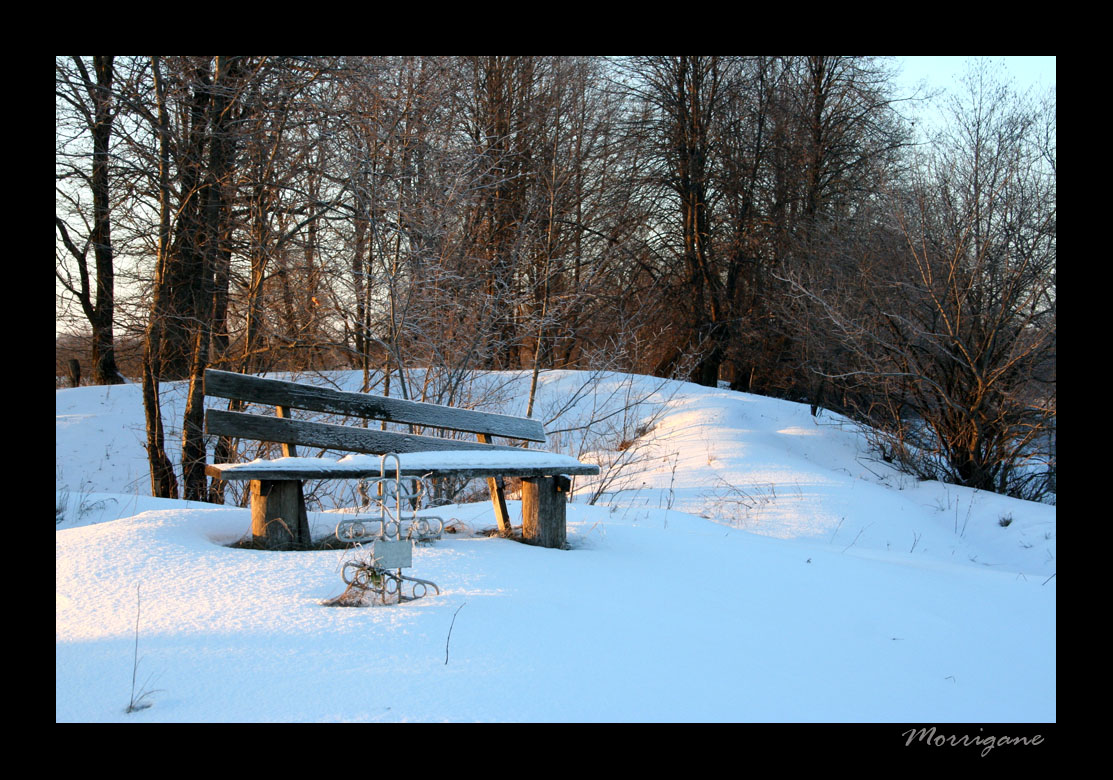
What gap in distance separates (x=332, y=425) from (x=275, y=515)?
79 centimetres

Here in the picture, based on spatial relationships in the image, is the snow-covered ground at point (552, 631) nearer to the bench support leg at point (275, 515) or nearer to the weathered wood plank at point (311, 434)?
the bench support leg at point (275, 515)

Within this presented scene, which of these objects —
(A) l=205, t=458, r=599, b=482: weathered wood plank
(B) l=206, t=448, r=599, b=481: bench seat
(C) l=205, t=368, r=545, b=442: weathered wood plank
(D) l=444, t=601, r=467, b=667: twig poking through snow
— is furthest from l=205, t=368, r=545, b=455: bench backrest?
(D) l=444, t=601, r=467, b=667: twig poking through snow

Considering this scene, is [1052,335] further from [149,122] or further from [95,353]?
[95,353]

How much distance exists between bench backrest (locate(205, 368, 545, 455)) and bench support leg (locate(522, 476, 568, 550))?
542 mm

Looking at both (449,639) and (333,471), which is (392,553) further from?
(333,471)

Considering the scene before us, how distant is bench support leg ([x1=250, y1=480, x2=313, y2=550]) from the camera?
4344 millimetres

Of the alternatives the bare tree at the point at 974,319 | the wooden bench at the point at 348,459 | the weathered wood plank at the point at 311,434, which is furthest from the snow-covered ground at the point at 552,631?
Answer: the bare tree at the point at 974,319

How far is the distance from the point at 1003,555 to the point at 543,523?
5311 millimetres

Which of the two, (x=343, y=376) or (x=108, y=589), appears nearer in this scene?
(x=108, y=589)

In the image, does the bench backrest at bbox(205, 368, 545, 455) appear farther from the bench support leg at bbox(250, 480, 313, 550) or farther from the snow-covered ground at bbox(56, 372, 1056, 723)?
the snow-covered ground at bbox(56, 372, 1056, 723)

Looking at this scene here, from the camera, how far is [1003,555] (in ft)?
25.4

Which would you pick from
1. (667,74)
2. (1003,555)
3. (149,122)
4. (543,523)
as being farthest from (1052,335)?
(667,74)

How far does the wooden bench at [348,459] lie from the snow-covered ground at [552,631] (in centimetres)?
31

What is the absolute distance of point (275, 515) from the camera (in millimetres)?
4355
